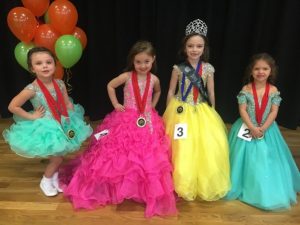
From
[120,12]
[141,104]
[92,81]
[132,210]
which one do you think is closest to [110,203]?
[132,210]

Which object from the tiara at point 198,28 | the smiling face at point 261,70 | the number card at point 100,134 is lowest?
the number card at point 100,134

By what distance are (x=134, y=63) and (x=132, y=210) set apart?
112 centimetres

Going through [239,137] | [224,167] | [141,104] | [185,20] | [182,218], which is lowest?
[182,218]

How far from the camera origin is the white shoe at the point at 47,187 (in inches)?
99.0

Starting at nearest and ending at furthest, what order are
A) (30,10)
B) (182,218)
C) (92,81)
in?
(182,218) < (30,10) < (92,81)

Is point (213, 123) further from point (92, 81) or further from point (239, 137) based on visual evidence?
point (92, 81)

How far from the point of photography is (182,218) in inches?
89.4

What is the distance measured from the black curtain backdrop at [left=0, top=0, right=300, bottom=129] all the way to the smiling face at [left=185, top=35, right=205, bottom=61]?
1055 mm

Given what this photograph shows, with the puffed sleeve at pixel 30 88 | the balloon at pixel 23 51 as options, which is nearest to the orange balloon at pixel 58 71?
the balloon at pixel 23 51

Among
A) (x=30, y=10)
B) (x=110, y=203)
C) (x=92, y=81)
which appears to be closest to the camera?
(x=110, y=203)

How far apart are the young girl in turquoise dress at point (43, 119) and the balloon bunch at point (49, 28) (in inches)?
11.4

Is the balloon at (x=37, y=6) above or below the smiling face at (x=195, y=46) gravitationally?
above

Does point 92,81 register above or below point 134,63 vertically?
below

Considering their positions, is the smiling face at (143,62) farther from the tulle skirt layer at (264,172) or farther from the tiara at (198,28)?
the tulle skirt layer at (264,172)
